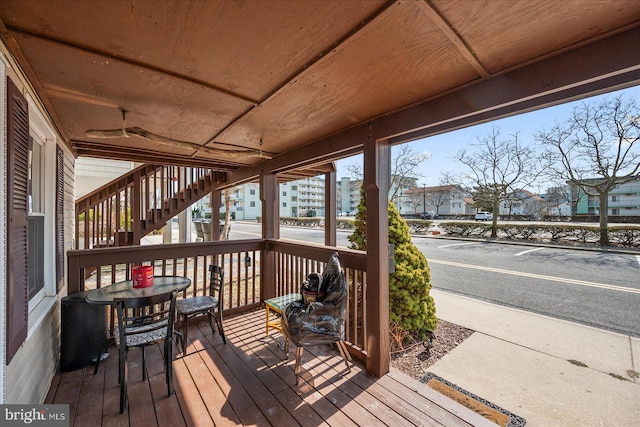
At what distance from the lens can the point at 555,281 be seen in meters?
6.54

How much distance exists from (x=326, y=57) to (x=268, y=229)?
3.17 meters

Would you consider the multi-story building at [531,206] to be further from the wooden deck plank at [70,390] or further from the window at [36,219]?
the window at [36,219]

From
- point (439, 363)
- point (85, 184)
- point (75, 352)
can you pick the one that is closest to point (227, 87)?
point (75, 352)

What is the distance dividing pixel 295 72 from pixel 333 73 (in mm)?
237

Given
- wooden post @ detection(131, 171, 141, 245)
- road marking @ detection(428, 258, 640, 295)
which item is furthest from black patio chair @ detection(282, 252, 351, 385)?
road marking @ detection(428, 258, 640, 295)

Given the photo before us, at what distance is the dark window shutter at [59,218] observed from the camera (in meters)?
2.53

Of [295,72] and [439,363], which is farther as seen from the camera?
[439,363]

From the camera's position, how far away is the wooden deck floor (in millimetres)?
1939

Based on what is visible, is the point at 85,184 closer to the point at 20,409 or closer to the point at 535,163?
the point at 20,409

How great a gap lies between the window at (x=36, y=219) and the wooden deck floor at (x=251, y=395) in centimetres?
93

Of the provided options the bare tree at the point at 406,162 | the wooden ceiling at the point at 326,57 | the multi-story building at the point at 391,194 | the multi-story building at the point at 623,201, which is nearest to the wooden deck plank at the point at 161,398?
the wooden ceiling at the point at 326,57

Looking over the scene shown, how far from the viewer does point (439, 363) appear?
3.01m

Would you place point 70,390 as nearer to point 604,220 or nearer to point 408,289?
point 408,289

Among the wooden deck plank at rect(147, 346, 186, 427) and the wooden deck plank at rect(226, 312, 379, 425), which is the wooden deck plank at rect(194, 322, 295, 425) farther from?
the wooden deck plank at rect(147, 346, 186, 427)
